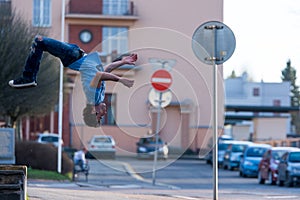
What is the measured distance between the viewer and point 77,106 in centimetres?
1165

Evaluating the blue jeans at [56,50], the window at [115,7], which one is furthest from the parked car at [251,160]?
the blue jeans at [56,50]

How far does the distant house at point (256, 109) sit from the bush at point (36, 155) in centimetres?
4321

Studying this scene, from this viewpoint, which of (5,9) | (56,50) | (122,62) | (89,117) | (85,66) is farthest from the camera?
(5,9)

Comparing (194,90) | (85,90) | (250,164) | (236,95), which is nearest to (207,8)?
(250,164)

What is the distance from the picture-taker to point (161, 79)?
1372 cm

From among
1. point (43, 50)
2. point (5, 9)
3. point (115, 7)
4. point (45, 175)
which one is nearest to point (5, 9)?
point (5, 9)

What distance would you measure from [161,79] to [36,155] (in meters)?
19.6

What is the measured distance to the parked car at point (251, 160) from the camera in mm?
39312

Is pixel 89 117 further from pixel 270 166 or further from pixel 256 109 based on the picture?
pixel 256 109

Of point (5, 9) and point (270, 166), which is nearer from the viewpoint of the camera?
point (270, 166)

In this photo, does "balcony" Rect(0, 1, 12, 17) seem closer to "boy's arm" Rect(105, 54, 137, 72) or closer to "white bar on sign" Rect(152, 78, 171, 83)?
"white bar on sign" Rect(152, 78, 171, 83)

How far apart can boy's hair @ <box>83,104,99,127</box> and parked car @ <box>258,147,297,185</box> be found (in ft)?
72.1

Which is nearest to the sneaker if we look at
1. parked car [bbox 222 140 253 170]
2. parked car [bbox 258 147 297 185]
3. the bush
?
the bush

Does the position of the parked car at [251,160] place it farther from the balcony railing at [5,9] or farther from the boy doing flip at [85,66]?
the boy doing flip at [85,66]
